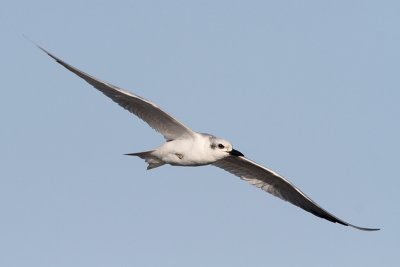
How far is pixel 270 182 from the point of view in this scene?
21578mm

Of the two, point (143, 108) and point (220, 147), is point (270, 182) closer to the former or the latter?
point (220, 147)

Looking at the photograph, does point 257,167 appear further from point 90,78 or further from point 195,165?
point 90,78

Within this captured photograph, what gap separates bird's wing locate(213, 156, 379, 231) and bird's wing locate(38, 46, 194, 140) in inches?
83.6

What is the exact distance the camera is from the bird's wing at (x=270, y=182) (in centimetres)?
2109

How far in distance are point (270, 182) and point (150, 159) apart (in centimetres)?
317

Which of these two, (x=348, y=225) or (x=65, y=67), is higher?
(x=65, y=67)

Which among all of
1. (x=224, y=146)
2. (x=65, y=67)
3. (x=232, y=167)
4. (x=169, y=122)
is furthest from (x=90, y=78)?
(x=232, y=167)

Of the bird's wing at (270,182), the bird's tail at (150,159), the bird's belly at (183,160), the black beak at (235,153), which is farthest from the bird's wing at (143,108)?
the bird's wing at (270,182)

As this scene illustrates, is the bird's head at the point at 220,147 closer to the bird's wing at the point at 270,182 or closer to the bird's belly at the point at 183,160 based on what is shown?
the bird's belly at the point at 183,160

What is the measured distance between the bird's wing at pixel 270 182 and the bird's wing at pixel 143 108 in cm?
212

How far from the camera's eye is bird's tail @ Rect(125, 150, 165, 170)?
19.9 m

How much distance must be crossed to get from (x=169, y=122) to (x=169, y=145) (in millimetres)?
610

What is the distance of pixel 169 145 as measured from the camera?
64.2 ft

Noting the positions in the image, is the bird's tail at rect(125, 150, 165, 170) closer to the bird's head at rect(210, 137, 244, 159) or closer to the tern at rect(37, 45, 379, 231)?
the tern at rect(37, 45, 379, 231)
